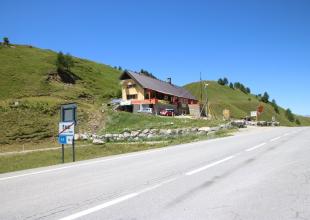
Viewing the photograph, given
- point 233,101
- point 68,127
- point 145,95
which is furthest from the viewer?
point 233,101

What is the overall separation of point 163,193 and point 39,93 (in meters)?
75.4

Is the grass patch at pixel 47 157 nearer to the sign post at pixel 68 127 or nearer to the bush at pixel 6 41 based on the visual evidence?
the sign post at pixel 68 127

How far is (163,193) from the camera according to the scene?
6.93 meters

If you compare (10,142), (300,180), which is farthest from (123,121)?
(300,180)

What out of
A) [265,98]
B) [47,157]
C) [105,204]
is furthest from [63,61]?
[265,98]

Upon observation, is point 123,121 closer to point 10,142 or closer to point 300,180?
point 10,142

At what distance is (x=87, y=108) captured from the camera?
198 feet

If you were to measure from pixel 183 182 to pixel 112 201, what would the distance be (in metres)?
2.23

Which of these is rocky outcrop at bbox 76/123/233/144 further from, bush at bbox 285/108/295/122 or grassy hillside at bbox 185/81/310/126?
bush at bbox 285/108/295/122

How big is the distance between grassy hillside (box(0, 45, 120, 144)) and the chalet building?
21.1 feet

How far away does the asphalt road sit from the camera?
5.53 m

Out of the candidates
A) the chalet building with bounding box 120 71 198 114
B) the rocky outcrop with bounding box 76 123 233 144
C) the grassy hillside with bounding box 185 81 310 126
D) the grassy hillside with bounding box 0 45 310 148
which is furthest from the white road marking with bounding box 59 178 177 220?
the grassy hillside with bounding box 185 81 310 126

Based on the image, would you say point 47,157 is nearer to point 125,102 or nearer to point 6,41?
point 125,102

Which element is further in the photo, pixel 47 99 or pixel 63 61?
pixel 63 61
